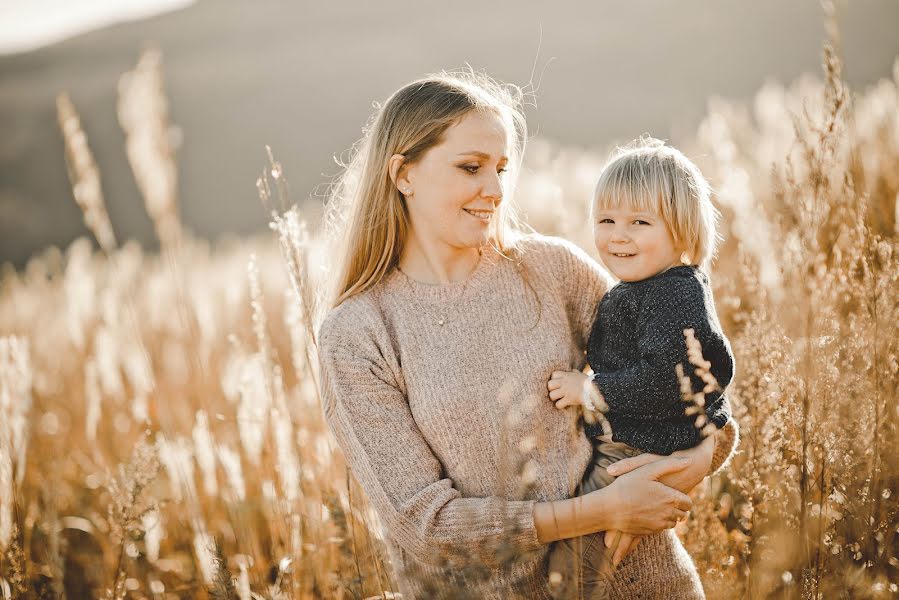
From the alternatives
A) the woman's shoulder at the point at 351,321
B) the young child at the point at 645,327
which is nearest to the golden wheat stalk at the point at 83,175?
the woman's shoulder at the point at 351,321

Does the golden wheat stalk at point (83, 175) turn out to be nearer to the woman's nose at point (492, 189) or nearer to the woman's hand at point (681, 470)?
the woman's nose at point (492, 189)

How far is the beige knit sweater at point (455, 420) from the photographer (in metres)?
1.96

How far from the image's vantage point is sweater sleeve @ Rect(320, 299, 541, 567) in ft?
6.34

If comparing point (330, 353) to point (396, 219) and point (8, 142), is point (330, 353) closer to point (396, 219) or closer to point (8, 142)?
point (396, 219)

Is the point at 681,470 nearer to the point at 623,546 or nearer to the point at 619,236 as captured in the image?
the point at 623,546

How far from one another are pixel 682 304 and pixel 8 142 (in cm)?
5439

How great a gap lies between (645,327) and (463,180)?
731 millimetres

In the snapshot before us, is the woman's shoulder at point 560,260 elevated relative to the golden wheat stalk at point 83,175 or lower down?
lower down

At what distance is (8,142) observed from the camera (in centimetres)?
4647

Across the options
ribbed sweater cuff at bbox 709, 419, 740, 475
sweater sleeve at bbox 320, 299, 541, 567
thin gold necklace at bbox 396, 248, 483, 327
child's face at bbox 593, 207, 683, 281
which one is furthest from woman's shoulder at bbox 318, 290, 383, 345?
ribbed sweater cuff at bbox 709, 419, 740, 475

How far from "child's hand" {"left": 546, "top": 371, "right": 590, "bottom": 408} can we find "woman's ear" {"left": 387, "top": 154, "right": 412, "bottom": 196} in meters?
0.80

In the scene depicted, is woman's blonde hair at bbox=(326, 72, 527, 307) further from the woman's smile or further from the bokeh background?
the bokeh background

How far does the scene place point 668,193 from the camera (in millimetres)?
2223

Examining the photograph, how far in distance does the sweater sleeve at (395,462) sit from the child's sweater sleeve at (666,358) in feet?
1.40
